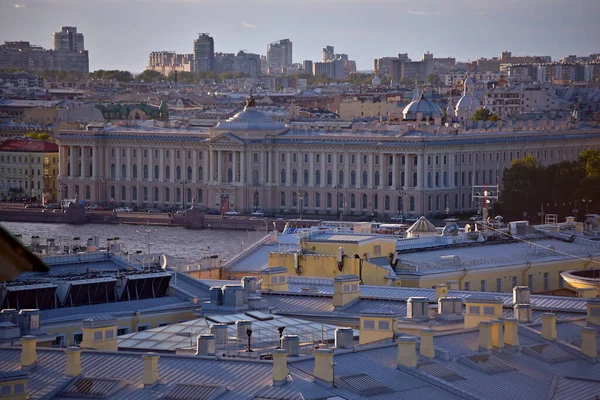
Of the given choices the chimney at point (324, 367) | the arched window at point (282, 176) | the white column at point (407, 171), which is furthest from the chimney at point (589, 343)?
the arched window at point (282, 176)

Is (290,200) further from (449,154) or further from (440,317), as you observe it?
(440,317)

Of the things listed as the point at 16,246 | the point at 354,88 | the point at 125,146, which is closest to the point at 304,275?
the point at 16,246

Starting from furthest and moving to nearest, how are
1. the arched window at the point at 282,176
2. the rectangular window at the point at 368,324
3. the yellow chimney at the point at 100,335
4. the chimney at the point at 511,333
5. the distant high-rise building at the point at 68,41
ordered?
the distant high-rise building at the point at 68,41
the arched window at the point at 282,176
the rectangular window at the point at 368,324
the chimney at the point at 511,333
the yellow chimney at the point at 100,335

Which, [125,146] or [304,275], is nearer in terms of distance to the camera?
[304,275]

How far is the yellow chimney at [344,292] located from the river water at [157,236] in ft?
66.2

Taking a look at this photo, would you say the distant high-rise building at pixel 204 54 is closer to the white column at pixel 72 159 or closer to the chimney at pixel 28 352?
the white column at pixel 72 159

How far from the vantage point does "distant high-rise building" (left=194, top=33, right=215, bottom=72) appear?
6698 inches

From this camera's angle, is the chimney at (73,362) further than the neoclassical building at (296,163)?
No

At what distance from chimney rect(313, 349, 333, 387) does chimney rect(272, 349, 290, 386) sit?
22 centimetres

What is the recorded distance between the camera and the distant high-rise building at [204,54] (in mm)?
170125

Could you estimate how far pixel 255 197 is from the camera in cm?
5284

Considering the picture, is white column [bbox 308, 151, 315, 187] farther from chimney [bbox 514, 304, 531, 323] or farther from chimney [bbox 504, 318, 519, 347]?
chimney [bbox 504, 318, 519, 347]

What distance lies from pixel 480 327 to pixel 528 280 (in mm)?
10081

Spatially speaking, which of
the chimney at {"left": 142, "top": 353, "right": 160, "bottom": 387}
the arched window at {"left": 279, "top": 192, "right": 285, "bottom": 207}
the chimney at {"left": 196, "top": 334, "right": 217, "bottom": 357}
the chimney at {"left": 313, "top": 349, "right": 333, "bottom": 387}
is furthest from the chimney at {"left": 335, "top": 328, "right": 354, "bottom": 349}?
the arched window at {"left": 279, "top": 192, "right": 285, "bottom": 207}
